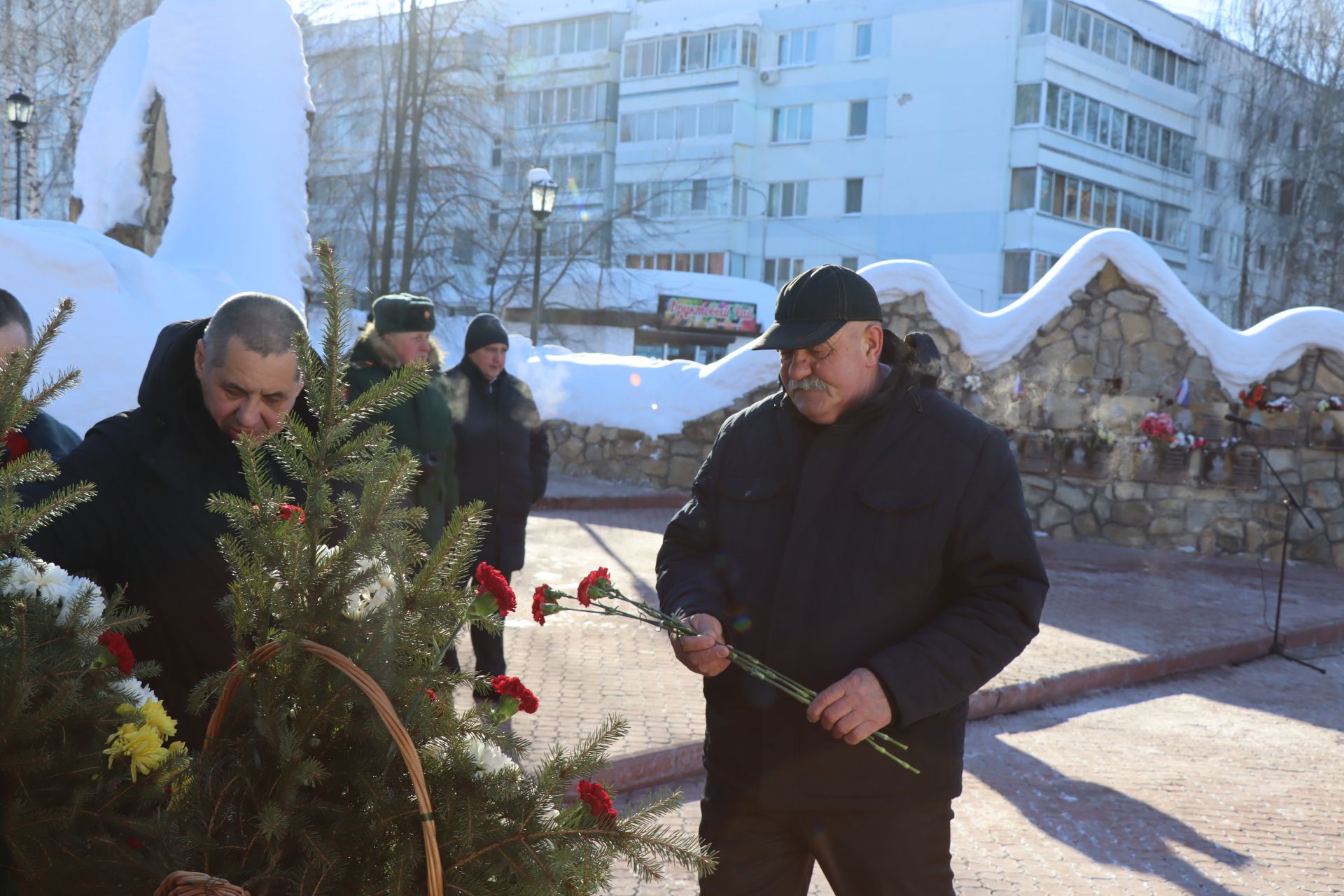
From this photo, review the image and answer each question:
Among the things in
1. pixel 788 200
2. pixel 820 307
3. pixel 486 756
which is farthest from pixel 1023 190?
pixel 486 756

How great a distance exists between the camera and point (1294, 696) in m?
8.38

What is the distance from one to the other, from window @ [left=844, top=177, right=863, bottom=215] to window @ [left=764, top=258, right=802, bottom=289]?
99.0 inches

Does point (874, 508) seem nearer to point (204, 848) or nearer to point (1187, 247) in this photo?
point (204, 848)

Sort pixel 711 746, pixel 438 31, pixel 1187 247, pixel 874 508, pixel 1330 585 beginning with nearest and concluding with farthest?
pixel 874 508
pixel 711 746
pixel 1330 585
pixel 438 31
pixel 1187 247

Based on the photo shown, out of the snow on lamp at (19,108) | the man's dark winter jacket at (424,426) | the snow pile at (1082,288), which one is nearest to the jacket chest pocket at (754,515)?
the man's dark winter jacket at (424,426)

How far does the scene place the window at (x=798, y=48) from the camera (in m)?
44.0

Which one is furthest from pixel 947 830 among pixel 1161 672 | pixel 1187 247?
pixel 1187 247

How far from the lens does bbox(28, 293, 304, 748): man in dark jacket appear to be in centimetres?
259

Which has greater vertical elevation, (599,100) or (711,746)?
(599,100)

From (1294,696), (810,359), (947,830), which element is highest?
(810,359)

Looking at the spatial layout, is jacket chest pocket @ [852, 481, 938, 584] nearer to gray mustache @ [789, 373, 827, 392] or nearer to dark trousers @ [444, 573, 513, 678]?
gray mustache @ [789, 373, 827, 392]

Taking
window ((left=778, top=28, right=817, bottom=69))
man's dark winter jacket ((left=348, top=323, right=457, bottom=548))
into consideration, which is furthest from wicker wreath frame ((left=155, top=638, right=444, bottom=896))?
window ((left=778, top=28, right=817, bottom=69))

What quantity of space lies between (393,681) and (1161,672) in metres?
8.34

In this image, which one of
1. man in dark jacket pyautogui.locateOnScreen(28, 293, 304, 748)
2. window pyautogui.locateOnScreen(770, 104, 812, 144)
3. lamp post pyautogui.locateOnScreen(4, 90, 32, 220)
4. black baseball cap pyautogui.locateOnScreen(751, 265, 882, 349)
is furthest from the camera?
window pyautogui.locateOnScreen(770, 104, 812, 144)
